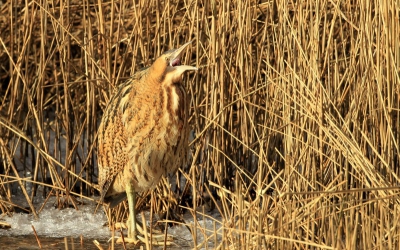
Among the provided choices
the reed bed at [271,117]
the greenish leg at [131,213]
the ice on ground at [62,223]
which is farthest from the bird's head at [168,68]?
the ice on ground at [62,223]

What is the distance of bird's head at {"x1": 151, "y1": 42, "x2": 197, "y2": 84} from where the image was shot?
4.87 meters

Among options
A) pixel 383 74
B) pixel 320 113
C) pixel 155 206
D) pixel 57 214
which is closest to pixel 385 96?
pixel 383 74

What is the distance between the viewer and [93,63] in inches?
213

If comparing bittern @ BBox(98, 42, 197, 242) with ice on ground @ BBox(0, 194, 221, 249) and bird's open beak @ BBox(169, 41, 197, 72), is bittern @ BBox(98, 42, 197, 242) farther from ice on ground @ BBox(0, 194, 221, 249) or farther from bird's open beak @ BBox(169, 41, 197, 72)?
ice on ground @ BBox(0, 194, 221, 249)

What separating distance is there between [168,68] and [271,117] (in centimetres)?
63

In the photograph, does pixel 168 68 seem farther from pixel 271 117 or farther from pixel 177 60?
pixel 271 117

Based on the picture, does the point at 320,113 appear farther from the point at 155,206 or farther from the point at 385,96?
the point at 155,206

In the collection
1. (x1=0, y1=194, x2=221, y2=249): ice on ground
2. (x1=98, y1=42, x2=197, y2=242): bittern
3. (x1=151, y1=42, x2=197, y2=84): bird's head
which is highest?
(x1=151, y1=42, x2=197, y2=84): bird's head

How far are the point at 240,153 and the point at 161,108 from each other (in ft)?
2.51

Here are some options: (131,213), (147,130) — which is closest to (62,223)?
(131,213)

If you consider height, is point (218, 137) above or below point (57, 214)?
above

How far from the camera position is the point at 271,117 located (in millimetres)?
5078

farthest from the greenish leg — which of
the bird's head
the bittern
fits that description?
the bird's head

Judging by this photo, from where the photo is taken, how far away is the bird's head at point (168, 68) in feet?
16.0
